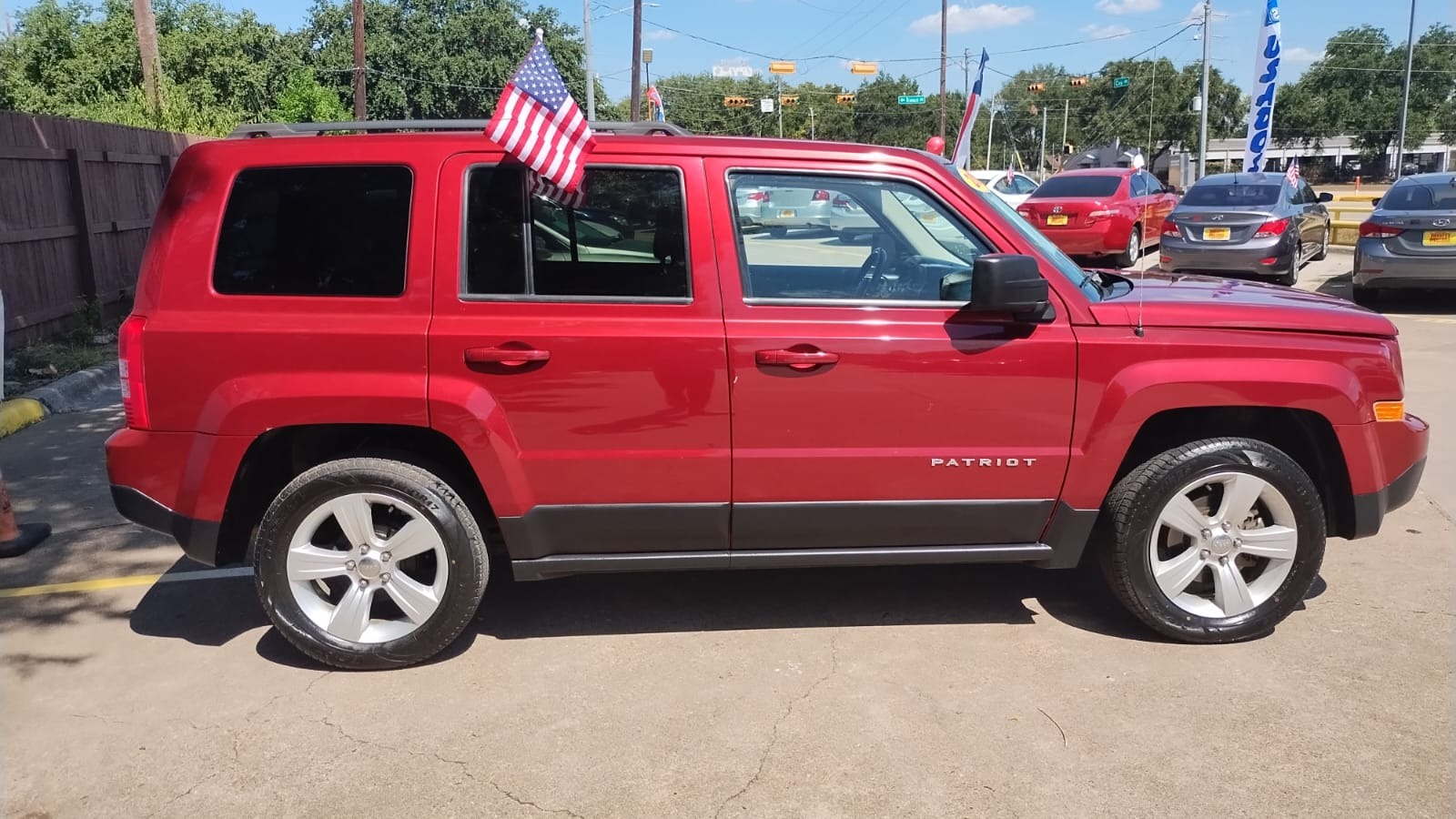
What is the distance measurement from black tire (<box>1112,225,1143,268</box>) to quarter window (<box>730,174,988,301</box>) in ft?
43.2

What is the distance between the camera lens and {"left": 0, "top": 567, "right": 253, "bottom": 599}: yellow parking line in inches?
184

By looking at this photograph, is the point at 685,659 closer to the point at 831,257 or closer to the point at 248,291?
the point at 831,257

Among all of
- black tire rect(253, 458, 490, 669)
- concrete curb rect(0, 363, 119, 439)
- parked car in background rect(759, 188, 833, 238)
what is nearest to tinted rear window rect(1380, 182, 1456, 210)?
parked car in background rect(759, 188, 833, 238)

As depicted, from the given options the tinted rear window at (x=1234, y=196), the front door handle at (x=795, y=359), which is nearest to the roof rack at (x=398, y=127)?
the front door handle at (x=795, y=359)

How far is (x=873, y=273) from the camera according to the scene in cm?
386

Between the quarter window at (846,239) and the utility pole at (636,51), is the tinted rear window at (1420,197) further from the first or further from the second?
the utility pole at (636,51)

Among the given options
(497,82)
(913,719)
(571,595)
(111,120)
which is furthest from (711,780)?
(497,82)

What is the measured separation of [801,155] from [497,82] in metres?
49.5

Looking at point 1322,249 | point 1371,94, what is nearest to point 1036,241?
point 1322,249

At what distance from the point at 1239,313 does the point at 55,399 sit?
840 centimetres

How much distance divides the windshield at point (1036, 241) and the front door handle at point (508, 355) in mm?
1624

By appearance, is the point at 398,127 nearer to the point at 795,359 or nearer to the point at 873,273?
the point at 795,359

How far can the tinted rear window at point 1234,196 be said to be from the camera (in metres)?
13.2

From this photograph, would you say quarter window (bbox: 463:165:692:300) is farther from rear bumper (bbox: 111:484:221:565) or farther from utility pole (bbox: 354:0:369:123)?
utility pole (bbox: 354:0:369:123)
